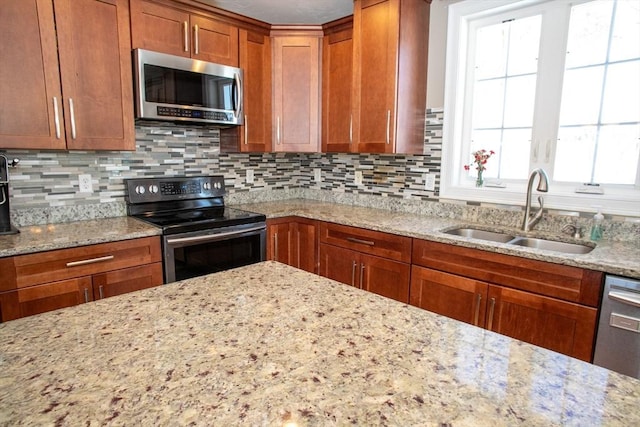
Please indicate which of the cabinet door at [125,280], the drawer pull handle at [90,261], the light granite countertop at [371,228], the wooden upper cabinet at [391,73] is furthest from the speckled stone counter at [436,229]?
the drawer pull handle at [90,261]

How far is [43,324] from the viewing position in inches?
36.5

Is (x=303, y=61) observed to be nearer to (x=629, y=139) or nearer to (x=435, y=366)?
(x=629, y=139)

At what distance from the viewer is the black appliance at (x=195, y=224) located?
7.23 ft

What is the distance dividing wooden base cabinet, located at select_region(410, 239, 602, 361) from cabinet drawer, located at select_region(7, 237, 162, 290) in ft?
5.13

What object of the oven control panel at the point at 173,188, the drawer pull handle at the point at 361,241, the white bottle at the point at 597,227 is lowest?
the drawer pull handle at the point at 361,241

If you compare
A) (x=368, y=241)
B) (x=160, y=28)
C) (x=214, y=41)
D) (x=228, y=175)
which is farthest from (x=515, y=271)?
(x=160, y=28)

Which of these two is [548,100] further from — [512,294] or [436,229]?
[512,294]

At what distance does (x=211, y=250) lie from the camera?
2.37m

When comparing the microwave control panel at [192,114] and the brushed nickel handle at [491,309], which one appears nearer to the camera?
the brushed nickel handle at [491,309]

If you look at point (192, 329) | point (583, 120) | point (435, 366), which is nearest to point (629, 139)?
point (583, 120)

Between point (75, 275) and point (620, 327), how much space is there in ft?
8.21

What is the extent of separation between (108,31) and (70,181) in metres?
0.94

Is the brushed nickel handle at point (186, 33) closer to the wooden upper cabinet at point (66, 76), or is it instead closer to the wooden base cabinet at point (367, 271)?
the wooden upper cabinet at point (66, 76)

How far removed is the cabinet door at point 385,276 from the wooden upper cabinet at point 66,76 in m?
1.68
